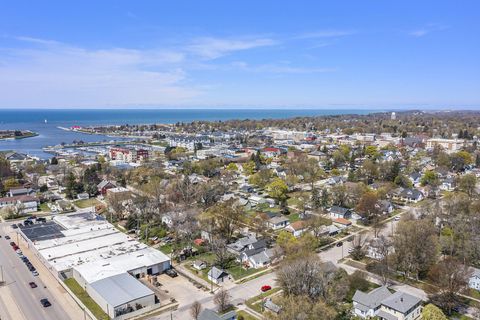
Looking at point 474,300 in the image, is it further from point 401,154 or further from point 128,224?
point 401,154

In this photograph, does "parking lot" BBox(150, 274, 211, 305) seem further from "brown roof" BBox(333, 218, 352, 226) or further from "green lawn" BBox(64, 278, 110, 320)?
"brown roof" BBox(333, 218, 352, 226)

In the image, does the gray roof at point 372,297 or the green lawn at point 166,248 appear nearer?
the gray roof at point 372,297

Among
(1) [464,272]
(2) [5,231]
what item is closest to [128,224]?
(2) [5,231]

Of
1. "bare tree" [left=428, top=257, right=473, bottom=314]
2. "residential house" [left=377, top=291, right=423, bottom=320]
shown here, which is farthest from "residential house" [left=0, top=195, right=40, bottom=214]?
"bare tree" [left=428, top=257, right=473, bottom=314]

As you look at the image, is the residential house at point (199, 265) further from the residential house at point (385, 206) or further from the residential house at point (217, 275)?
the residential house at point (385, 206)

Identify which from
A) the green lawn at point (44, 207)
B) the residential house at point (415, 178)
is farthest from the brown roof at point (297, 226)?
the green lawn at point (44, 207)

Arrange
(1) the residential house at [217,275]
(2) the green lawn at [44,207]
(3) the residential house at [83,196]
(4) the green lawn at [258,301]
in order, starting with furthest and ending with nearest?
(3) the residential house at [83,196] → (2) the green lawn at [44,207] → (1) the residential house at [217,275] → (4) the green lawn at [258,301]

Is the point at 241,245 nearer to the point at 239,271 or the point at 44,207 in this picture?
the point at 239,271
